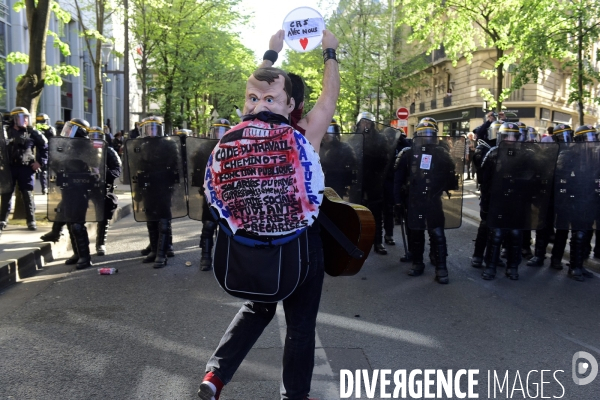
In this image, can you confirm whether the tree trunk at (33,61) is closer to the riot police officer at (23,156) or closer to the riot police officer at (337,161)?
the riot police officer at (23,156)

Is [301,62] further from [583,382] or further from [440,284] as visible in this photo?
[583,382]

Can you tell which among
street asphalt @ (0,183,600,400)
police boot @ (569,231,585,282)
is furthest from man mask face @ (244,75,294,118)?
police boot @ (569,231,585,282)

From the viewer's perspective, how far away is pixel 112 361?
151 inches

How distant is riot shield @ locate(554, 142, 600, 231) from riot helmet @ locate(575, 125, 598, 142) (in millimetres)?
586

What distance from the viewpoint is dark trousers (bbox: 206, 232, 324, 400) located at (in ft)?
9.07

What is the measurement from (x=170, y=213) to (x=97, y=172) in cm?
104

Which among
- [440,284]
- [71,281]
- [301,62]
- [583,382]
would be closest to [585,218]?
[440,284]

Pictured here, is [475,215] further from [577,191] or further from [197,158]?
[197,158]

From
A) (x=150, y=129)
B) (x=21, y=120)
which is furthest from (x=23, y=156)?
(x=150, y=129)

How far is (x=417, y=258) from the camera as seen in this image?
696 centimetres

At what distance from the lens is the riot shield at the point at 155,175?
7.10m

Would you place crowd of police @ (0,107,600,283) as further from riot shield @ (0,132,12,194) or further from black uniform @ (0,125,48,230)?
black uniform @ (0,125,48,230)

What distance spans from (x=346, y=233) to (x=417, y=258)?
4327 mm

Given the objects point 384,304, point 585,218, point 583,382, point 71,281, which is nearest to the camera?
point 583,382
